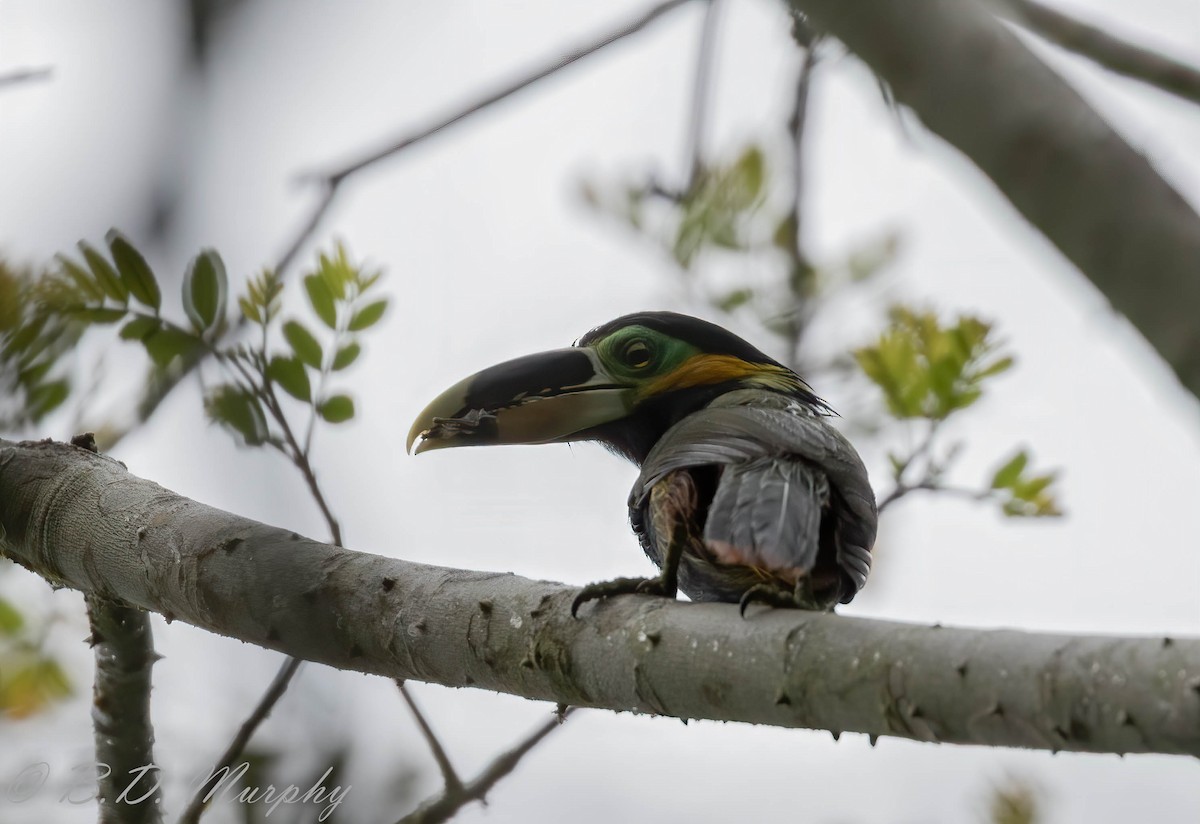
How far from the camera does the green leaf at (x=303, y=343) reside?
2816 mm

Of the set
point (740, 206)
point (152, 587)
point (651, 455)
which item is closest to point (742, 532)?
point (651, 455)

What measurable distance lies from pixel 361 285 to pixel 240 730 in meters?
1.11

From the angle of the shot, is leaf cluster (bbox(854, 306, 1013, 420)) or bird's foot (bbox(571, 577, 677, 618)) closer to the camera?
bird's foot (bbox(571, 577, 677, 618))

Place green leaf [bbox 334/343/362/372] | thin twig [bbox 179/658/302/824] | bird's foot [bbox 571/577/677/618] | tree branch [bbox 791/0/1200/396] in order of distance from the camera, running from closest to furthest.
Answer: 1. tree branch [bbox 791/0/1200/396]
2. bird's foot [bbox 571/577/677/618]
3. thin twig [bbox 179/658/302/824]
4. green leaf [bbox 334/343/362/372]

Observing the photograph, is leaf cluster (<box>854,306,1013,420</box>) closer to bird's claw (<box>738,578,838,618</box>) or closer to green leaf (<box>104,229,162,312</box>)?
bird's claw (<box>738,578,838,618</box>)

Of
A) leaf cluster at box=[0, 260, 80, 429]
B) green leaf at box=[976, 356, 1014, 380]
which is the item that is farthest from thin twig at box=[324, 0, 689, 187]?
green leaf at box=[976, 356, 1014, 380]

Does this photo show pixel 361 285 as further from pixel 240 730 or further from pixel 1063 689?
pixel 1063 689

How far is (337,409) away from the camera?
2725 millimetres

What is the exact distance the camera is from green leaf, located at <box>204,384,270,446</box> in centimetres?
203

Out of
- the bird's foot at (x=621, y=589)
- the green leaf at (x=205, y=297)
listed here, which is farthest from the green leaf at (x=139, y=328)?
the bird's foot at (x=621, y=589)

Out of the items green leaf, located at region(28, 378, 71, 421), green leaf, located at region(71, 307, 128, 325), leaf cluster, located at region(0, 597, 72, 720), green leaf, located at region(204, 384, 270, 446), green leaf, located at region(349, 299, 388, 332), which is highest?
green leaf, located at region(71, 307, 128, 325)

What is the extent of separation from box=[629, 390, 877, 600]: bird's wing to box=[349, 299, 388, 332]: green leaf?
78 cm

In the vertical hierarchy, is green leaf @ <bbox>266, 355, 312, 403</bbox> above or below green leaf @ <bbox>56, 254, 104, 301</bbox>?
below

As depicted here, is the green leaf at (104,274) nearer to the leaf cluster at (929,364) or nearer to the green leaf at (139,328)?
the green leaf at (139,328)
